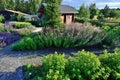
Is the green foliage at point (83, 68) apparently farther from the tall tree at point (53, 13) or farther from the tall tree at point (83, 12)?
the tall tree at point (83, 12)

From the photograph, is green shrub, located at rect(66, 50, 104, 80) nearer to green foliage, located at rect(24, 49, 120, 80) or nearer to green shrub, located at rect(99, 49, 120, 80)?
green foliage, located at rect(24, 49, 120, 80)

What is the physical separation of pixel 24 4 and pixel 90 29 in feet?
171

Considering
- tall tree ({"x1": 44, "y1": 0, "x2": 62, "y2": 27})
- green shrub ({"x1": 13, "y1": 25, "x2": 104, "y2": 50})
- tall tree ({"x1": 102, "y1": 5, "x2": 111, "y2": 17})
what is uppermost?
tall tree ({"x1": 44, "y1": 0, "x2": 62, "y2": 27})

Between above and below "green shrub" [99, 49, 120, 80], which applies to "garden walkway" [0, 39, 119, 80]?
below

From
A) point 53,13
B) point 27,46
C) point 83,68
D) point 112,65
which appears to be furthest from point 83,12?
point 83,68

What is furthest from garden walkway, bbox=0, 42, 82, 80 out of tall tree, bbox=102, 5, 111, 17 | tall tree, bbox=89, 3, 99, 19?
tall tree, bbox=102, 5, 111, 17

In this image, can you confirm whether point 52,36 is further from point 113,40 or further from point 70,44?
point 113,40

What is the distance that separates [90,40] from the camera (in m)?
9.21

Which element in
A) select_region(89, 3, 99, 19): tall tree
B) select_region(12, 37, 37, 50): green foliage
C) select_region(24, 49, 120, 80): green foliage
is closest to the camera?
select_region(24, 49, 120, 80): green foliage

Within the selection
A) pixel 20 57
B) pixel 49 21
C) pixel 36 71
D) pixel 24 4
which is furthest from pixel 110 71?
pixel 24 4

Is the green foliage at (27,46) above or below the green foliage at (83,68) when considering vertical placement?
below

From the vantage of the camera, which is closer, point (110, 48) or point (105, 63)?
point (105, 63)

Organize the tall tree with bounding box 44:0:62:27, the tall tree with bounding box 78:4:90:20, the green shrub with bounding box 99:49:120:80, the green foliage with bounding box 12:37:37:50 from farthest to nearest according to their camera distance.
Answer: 1. the tall tree with bounding box 78:4:90:20
2. the tall tree with bounding box 44:0:62:27
3. the green foliage with bounding box 12:37:37:50
4. the green shrub with bounding box 99:49:120:80

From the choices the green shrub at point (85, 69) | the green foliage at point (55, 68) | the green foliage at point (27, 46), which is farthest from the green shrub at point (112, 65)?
the green foliage at point (27, 46)
